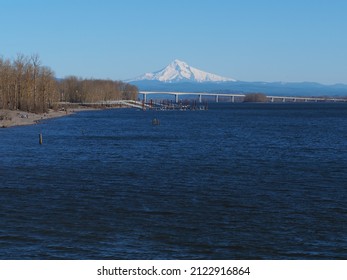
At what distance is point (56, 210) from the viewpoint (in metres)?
28.7

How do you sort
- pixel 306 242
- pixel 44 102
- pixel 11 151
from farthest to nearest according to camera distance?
1. pixel 44 102
2. pixel 11 151
3. pixel 306 242

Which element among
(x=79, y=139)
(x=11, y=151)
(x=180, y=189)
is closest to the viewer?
(x=180, y=189)

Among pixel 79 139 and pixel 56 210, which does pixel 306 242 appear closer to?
pixel 56 210

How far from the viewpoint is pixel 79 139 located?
2965 inches

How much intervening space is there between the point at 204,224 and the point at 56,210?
24.7ft

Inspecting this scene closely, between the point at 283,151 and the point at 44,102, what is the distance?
94.7 m

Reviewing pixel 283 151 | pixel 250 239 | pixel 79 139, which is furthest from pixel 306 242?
pixel 79 139

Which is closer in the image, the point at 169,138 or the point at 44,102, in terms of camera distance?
the point at 169,138

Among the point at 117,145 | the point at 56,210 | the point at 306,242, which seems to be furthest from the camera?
the point at 117,145
